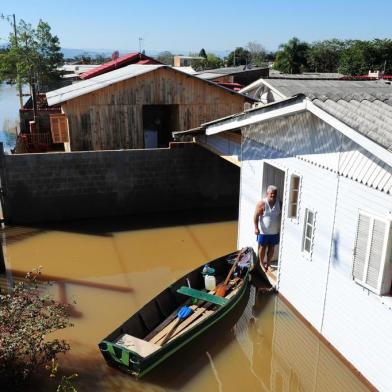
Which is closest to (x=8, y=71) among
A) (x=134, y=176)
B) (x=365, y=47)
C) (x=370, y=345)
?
(x=134, y=176)

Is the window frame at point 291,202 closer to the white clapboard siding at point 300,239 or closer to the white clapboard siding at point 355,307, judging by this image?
the white clapboard siding at point 300,239

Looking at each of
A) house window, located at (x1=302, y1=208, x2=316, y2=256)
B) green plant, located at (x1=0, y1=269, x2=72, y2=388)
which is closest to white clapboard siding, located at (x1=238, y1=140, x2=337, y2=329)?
house window, located at (x1=302, y1=208, x2=316, y2=256)

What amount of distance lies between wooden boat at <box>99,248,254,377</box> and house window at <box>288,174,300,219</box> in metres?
1.73

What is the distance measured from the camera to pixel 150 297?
9914 mm

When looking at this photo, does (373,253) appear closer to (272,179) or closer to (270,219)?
(270,219)

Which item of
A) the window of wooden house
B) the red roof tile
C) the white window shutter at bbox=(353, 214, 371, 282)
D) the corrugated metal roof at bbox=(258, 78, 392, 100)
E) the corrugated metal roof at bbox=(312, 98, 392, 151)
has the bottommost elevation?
the white window shutter at bbox=(353, 214, 371, 282)

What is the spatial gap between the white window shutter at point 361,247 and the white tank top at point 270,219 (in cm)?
296

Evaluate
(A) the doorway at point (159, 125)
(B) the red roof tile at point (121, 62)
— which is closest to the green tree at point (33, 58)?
(B) the red roof tile at point (121, 62)

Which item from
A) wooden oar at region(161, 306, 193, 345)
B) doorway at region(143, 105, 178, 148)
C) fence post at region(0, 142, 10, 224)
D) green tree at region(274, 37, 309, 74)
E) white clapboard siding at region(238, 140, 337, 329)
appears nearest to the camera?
white clapboard siding at region(238, 140, 337, 329)

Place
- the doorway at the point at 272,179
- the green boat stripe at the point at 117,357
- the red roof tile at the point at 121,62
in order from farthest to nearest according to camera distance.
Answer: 1. the red roof tile at the point at 121,62
2. the doorway at the point at 272,179
3. the green boat stripe at the point at 117,357

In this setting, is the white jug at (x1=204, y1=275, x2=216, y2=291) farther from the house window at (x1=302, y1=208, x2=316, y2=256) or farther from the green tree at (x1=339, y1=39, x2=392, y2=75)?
the green tree at (x1=339, y1=39, x2=392, y2=75)

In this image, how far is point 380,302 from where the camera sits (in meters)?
6.17

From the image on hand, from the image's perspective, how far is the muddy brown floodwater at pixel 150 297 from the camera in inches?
286

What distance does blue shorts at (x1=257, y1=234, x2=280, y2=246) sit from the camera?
972 cm
